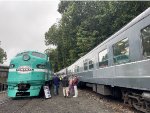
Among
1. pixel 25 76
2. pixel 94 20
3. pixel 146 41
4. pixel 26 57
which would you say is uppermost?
pixel 94 20

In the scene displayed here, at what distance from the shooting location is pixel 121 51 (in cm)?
1050

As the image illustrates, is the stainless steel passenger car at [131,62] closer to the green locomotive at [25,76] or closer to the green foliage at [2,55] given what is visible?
the green locomotive at [25,76]

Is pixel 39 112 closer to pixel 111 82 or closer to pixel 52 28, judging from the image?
pixel 111 82

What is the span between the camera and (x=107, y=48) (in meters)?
12.7

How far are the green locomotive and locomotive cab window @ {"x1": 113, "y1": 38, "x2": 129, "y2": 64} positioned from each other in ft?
21.9

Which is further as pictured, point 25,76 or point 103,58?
point 25,76

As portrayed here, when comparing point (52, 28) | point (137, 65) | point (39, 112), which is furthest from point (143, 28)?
point (52, 28)

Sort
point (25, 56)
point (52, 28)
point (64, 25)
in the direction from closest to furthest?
point (25, 56) → point (64, 25) → point (52, 28)

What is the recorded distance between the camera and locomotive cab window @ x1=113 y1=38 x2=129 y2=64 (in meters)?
9.81

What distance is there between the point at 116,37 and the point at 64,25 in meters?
28.7

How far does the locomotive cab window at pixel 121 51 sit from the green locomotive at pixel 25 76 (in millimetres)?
6688

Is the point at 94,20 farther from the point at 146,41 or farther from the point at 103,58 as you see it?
the point at 146,41

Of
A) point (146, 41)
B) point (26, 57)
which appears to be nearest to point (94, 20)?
point (26, 57)

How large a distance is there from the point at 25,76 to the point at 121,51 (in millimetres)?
7772
